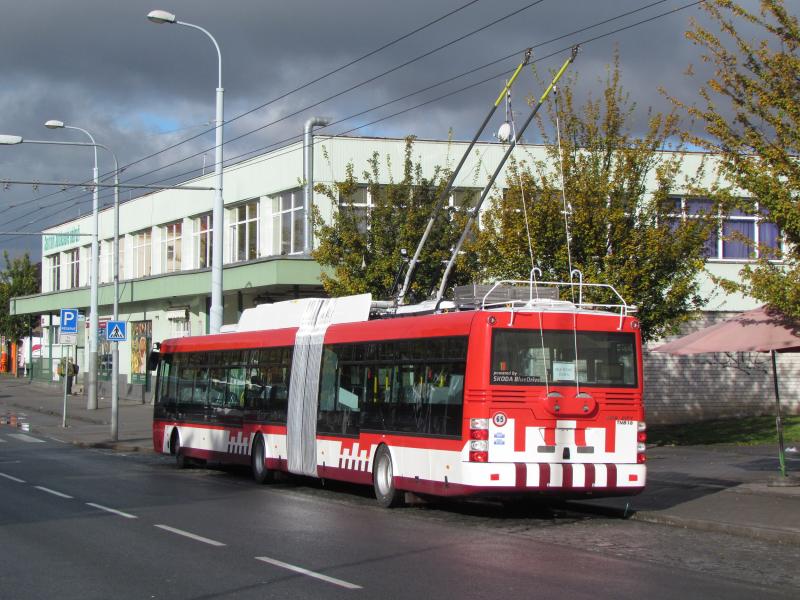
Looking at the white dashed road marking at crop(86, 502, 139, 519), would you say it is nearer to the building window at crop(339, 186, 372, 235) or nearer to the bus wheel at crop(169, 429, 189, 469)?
the bus wheel at crop(169, 429, 189, 469)

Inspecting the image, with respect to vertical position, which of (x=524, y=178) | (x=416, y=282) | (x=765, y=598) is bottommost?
(x=765, y=598)

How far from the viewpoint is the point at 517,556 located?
11320 millimetres

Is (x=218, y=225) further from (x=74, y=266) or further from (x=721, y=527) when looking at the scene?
(x=74, y=266)

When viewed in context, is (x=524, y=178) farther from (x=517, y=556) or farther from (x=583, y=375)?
(x=517, y=556)

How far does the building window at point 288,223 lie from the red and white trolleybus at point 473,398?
1752 cm

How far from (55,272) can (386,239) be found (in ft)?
151

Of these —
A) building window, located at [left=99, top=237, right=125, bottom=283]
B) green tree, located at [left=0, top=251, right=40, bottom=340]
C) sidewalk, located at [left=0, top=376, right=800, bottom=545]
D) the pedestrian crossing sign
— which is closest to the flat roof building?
building window, located at [left=99, top=237, right=125, bottom=283]

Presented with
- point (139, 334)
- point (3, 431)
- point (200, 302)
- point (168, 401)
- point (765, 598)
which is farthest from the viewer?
point (139, 334)

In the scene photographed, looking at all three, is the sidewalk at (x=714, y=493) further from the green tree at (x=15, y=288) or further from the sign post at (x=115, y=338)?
the green tree at (x=15, y=288)

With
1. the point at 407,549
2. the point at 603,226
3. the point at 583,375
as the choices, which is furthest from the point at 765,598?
the point at 603,226

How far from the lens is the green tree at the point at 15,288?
A: 253 ft

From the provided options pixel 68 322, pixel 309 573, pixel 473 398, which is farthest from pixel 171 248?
pixel 309 573

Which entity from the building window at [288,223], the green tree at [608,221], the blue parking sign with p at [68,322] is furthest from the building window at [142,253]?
the green tree at [608,221]

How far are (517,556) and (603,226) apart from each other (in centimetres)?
1171
